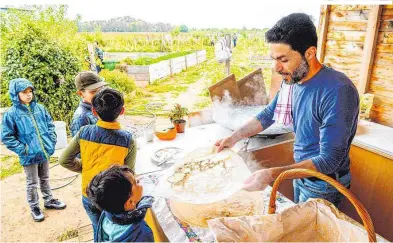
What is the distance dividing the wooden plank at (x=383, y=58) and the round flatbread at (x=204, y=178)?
248cm

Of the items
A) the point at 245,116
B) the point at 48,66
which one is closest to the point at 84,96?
the point at 245,116

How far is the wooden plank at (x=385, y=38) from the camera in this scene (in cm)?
285

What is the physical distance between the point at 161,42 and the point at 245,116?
12386 millimetres

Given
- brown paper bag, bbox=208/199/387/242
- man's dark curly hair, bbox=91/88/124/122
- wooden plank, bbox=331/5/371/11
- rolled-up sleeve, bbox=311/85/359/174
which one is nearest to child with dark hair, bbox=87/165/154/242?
brown paper bag, bbox=208/199/387/242

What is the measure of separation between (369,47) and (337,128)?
2369 millimetres

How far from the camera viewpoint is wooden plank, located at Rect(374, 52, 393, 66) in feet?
9.49

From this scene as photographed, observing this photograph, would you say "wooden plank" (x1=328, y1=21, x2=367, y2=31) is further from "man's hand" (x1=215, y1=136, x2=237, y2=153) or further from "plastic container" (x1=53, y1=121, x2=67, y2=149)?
"plastic container" (x1=53, y1=121, x2=67, y2=149)

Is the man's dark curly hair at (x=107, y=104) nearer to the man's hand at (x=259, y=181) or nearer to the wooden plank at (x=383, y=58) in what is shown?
the man's hand at (x=259, y=181)

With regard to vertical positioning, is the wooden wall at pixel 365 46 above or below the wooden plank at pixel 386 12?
below

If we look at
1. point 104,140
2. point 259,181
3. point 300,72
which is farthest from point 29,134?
point 300,72

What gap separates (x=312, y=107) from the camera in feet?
4.66

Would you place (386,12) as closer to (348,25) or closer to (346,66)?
(348,25)

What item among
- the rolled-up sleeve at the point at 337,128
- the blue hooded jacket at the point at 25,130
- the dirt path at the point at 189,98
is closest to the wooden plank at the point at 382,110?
the rolled-up sleeve at the point at 337,128

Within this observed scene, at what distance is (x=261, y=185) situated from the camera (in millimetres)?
1158
